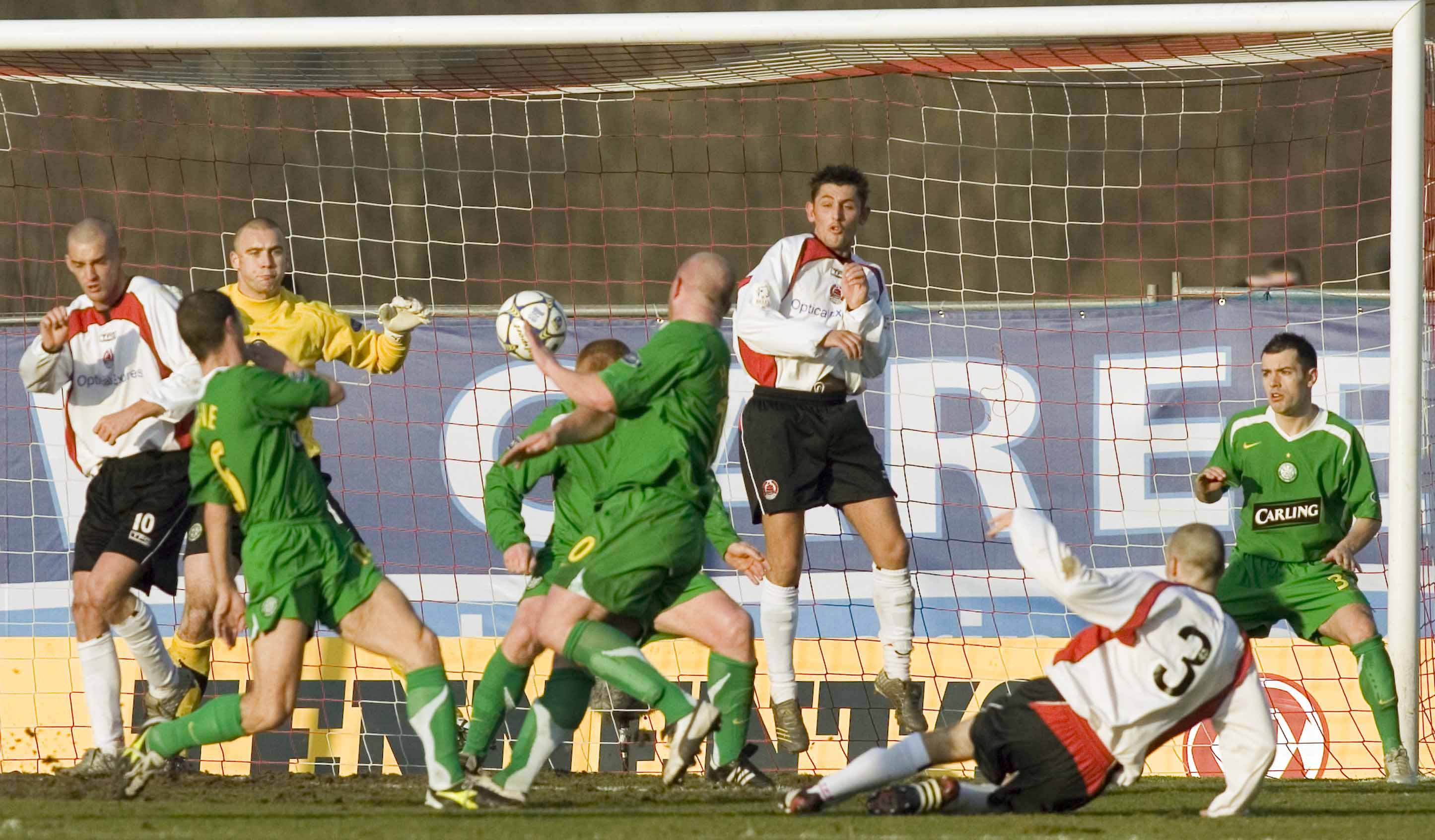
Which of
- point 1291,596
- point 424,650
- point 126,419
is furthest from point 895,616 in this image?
point 126,419

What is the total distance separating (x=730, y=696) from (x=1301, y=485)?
280cm

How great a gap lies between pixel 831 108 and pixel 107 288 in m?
6.35

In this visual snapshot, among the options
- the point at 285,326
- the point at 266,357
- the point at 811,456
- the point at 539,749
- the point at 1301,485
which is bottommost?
the point at 539,749

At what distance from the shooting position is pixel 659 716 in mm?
8562

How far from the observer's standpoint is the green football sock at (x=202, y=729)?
5.39m

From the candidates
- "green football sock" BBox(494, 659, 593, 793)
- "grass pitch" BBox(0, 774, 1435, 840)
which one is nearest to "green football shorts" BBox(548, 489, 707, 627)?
"green football sock" BBox(494, 659, 593, 793)

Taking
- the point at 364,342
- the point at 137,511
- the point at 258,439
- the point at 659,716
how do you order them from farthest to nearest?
the point at 659,716 < the point at 364,342 < the point at 137,511 < the point at 258,439

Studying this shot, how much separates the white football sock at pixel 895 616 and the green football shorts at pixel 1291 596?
130cm

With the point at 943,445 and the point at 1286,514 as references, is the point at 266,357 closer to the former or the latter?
the point at 943,445

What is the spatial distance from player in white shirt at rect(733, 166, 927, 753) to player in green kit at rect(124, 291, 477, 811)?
2089 mm

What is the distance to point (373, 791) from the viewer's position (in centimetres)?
648

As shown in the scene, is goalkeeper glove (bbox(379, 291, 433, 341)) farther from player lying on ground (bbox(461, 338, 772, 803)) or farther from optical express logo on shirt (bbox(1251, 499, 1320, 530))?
optical express logo on shirt (bbox(1251, 499, 1320, 530))

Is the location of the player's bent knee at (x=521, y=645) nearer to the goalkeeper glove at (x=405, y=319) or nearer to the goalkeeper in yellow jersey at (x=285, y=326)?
the goalkeeper in yellow jersey at (x=285, y=326)

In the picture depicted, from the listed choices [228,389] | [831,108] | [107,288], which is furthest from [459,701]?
[831,108]
